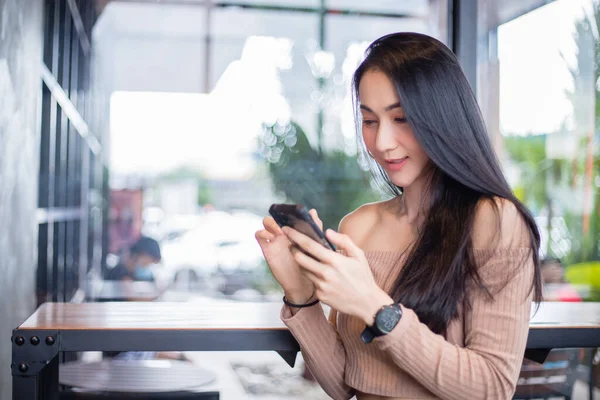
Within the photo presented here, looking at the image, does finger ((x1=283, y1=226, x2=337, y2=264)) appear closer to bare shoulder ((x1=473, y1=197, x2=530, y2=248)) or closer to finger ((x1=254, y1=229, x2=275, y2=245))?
finger ((x1=254, y1=229, x2=275, y2=245))

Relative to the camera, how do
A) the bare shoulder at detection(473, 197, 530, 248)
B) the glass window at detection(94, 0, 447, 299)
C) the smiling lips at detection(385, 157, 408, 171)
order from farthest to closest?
the glass window at detection(94, 0, 447, 299) → the smiling lips at detection(385, 157, 408, 171) → the bare shoulder at detection(473, 197, 530, 248)

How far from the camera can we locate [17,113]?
84.8 inches

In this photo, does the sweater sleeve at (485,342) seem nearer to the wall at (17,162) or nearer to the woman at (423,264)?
the woman at (423,264)

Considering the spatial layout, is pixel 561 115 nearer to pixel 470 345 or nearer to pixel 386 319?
pixel 470 345

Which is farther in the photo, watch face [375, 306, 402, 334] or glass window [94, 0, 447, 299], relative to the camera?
glass window [94, 0, 447, 299]

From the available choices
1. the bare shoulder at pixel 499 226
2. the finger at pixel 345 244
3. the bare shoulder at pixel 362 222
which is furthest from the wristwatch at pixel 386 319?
the bare shoulder at pixel 362 222

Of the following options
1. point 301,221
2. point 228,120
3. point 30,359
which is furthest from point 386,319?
point 228,120

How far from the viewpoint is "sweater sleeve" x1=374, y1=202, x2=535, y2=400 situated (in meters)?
1.18

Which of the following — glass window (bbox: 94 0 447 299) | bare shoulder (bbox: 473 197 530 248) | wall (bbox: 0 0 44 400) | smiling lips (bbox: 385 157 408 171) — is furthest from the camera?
glass window (bbox: 94 0 447 299)

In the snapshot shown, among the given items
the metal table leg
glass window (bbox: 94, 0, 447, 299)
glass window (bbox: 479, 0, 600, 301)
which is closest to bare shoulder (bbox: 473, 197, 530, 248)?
the metal table leg

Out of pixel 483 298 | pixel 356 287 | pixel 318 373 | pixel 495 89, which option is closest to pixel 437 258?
pixel 483 298

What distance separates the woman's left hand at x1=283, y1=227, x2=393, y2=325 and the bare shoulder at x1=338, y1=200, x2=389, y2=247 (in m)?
0.41

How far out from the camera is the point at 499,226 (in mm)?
1277

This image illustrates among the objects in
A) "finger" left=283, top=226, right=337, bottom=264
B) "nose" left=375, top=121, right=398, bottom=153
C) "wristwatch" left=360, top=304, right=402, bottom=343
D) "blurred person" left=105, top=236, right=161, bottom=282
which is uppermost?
"nose" left=375, top=121, right=398, bottom=153
